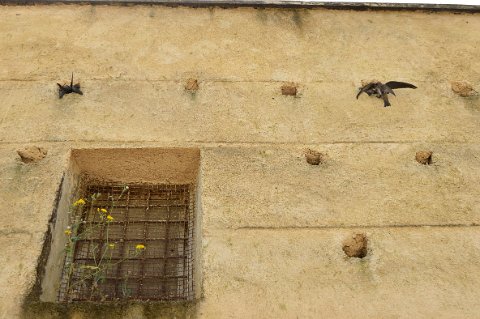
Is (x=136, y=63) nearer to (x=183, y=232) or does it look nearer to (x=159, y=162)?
(x=159, y=162)

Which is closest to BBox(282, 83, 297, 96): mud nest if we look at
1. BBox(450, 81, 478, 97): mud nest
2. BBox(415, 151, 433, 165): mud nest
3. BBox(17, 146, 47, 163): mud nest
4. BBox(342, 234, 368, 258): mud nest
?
BBox(415, 151, 433, 165): mud nest

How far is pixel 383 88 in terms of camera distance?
17.0 feet

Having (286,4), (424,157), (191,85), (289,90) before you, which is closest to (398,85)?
(424,157)

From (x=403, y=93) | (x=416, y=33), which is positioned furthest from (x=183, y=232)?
(x=416, y=33)

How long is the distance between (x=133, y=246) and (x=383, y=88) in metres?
3.08

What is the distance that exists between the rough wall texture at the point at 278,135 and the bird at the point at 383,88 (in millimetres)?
88

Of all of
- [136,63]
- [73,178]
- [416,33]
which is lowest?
[73,178]

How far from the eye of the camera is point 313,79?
5.46m

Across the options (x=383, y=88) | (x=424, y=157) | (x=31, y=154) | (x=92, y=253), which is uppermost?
(x=383, y=88)

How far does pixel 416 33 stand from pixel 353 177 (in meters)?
2.91

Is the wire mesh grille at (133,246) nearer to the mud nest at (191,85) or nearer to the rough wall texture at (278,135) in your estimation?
the rough wall texture at (278,135)

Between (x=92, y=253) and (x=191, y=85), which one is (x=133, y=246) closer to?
(x=92, y=253)

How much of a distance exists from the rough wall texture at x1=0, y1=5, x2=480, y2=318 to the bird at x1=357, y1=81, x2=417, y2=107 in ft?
0.29

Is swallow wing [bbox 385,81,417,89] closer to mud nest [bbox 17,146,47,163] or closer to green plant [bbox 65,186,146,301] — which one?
green plant [bbox 65,186,146,301]
